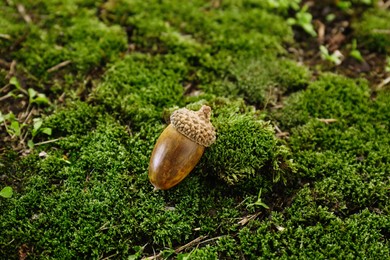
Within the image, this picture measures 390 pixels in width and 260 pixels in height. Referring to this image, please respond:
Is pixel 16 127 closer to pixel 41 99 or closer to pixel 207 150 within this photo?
pixel 41 99

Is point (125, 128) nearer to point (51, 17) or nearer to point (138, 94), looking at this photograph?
point (138, 94)

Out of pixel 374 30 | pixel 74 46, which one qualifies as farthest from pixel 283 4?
pixel 74 46

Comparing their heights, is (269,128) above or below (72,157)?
above

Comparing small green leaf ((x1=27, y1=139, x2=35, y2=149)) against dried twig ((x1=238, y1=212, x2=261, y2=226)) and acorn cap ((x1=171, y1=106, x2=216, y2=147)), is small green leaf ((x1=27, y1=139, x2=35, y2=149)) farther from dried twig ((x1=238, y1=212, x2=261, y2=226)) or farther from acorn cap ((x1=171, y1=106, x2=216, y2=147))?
dried twig ((x1=238, y1=212, x2=261, y2=226))

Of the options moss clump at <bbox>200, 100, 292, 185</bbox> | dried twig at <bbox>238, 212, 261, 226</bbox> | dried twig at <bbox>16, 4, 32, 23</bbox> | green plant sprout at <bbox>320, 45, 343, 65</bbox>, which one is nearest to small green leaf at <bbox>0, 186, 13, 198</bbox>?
moss clump at <bbox>200, 100, 292, 185</bbox>

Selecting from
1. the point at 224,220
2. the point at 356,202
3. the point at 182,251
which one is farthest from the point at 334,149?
the point at 182,251

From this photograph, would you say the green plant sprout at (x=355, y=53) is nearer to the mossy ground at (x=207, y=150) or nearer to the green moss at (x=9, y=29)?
the mossy ground at (x=207, y=150)
